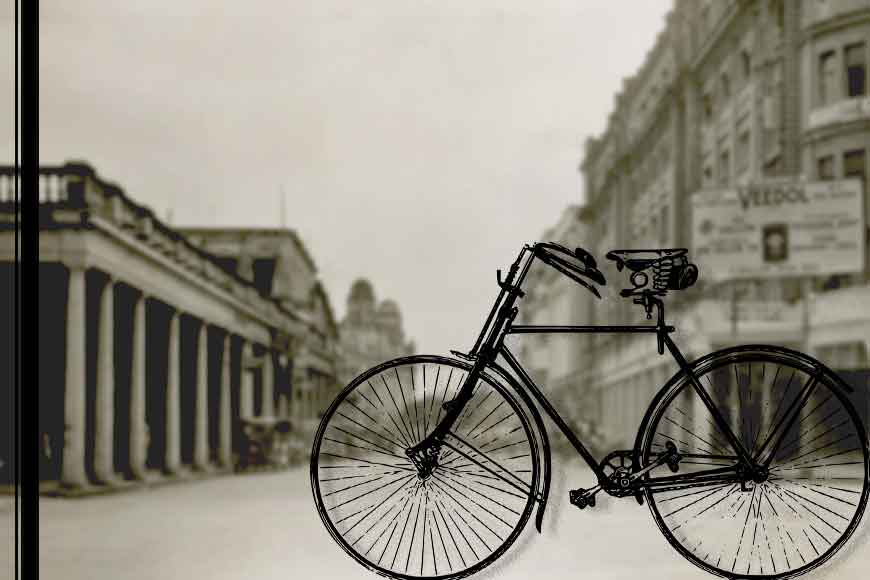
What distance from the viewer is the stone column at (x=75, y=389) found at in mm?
23922

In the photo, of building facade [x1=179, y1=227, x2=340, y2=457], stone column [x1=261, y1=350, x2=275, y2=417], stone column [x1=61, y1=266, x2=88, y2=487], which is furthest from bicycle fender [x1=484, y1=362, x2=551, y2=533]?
stone column [x1=261, y1=350, x2=275, y2=417]

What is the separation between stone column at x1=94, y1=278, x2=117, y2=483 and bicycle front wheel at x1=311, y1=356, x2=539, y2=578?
19.7 meters

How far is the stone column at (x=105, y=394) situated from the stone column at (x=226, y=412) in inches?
282

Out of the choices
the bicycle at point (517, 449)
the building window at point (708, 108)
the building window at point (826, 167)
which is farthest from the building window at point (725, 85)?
the bicycle at point (517, 449)

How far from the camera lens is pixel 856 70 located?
31.0 meters

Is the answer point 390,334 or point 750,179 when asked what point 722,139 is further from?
point 390,334

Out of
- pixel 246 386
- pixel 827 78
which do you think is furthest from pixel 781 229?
pixel 246 386

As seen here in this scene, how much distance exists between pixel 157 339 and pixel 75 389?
6387 mm

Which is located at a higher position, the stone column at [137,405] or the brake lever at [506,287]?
the brake lever at [506,287]

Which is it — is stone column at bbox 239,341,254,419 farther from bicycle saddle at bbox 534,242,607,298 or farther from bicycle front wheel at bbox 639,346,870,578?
bicycle saddle at bbox 534,242,607,298

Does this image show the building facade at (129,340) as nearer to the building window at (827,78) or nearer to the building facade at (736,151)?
the building facade at (736,151)

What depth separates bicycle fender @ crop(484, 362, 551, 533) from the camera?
604cm

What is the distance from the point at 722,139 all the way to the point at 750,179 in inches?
142

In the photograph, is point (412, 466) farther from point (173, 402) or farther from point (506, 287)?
point (173, 402)
